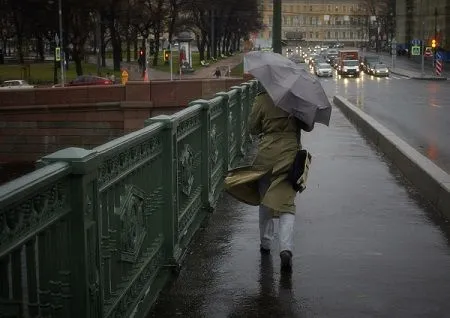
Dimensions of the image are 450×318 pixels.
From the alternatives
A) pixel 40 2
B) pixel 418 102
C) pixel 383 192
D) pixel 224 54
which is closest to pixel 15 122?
pixel 418 102

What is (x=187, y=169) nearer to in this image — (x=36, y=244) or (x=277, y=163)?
(x=277, y=163)

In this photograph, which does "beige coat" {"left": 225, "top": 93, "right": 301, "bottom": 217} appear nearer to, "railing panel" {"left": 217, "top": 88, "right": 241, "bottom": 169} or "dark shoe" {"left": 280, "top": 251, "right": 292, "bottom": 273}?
"dark shoe" {"left": 280, "top": 251, "right": 292, "bottom": 273}

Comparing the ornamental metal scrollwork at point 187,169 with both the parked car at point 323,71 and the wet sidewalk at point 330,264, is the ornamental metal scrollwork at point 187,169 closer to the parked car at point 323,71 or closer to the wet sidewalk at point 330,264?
the wet sidewalk at point 330,264

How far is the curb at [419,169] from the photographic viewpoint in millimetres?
8188

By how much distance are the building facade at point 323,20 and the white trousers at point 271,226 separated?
154 metres

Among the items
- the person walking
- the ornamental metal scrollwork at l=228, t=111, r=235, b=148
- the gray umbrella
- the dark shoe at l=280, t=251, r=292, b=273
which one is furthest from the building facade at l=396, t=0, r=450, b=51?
the dark shoe at l=280, t=251, r=292, b=273

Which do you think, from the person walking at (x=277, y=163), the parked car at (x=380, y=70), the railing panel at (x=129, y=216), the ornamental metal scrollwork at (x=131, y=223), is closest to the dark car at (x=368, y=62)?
the parked car at (x=380, y=70)

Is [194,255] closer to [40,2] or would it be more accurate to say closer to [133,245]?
[133,245]

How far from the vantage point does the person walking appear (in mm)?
5902

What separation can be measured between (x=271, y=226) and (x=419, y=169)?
13.3 ft

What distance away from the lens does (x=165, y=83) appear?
85.7ft

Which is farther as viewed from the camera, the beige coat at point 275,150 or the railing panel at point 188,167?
the railing panel at point 188,167

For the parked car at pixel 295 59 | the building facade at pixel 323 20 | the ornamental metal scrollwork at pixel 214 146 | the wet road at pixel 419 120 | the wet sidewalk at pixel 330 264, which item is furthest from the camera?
the building facade at pixel 323 20

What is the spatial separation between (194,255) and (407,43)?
120m
